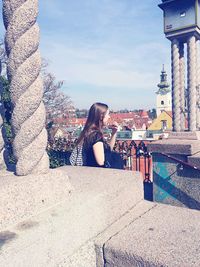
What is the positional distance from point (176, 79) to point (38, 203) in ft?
14.6

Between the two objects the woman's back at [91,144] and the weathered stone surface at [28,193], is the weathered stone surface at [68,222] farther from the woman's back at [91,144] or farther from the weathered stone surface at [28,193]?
the woman's back at [91,144]

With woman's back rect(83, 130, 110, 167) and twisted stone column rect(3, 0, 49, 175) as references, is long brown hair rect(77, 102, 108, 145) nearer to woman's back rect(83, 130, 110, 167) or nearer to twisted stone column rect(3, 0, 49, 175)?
woman's back rect(83, 130, 110, 167)

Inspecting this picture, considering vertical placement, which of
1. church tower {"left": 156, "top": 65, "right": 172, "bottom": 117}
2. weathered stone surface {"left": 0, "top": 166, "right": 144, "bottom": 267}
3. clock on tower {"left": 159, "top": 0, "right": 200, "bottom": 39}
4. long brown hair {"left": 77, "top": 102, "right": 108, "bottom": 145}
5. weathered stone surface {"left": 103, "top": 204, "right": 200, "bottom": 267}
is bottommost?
weathered stone surface {"left": 103, "top": 204, "right": 200, "bottom": 267}

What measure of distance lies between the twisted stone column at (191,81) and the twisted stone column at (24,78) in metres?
3.98

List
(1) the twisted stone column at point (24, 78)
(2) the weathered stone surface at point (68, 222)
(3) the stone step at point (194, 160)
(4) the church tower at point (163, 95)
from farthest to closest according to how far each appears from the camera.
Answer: (4) the church tower at point (163, 95) → (3) the stone step at point (194, 160) → (1) the twisted stone column at point (24, 78) → (2) the weathered stone surface at point (68, 222)

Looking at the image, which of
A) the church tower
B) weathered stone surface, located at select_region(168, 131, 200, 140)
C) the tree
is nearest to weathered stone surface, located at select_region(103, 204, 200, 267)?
weathered stone surface, located at select_region(168, 131, 200, 140)

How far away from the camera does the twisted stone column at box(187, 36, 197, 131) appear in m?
5.29

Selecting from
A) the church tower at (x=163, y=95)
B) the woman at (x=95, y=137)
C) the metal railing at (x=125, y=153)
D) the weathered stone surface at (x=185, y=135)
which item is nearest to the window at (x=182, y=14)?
the weathered stone surface at (x=185, y=135)

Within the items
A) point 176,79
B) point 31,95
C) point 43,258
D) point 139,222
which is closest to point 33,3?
point 31,95

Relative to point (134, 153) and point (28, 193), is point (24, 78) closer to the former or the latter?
point (28, 193)

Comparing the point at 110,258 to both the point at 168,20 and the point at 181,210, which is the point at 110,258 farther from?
the point at 168,20

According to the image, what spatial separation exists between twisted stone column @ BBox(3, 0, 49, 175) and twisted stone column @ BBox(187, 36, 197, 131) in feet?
13.1

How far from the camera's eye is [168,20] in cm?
540

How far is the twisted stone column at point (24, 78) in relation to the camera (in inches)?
75.0
